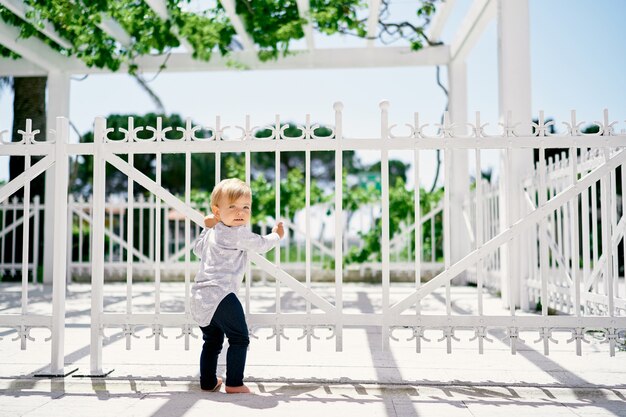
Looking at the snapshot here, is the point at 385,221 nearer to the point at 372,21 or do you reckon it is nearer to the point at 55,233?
the point at 55,233

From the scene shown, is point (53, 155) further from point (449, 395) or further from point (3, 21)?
point (3, 21)

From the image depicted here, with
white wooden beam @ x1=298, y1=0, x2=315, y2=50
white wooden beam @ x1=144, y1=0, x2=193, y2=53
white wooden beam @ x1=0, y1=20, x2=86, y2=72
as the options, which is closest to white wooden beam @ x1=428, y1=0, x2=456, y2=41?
white wooden beam @ x1=298, y1=0, x2=315, y2=50

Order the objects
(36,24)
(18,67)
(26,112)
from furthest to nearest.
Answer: (26,112), (18,67), (36,24)

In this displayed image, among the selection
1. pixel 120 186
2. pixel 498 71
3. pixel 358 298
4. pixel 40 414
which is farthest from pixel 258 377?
pixel 120 186

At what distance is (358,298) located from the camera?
7629 mm

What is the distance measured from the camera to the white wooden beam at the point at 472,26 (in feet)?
23.5

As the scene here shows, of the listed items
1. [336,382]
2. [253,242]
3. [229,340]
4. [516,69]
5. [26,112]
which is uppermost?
[26,112]

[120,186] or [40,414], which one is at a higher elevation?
[120,186]

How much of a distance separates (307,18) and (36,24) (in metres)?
3.68

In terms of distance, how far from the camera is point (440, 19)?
8.21 meters

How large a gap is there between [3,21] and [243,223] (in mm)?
6525

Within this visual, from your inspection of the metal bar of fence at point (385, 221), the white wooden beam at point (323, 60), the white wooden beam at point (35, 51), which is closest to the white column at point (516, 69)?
the white wooden beam at point (323, 60)

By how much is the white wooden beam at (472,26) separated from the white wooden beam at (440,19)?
0.85ft

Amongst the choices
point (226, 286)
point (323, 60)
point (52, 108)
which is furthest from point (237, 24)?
point (226, 286)
